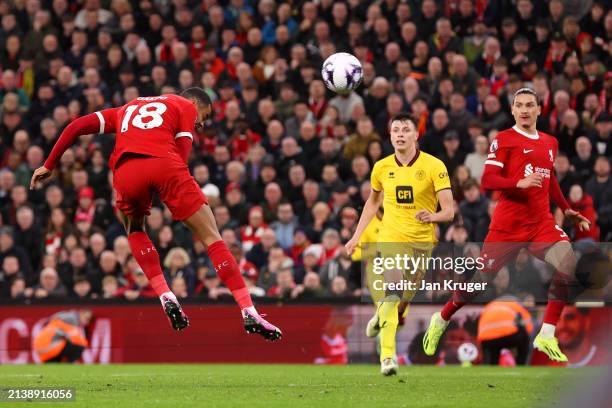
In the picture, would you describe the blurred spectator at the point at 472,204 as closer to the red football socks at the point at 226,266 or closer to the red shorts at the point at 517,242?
the red shorts at the point at 517,242

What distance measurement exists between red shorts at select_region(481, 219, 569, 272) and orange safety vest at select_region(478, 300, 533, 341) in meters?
3.18

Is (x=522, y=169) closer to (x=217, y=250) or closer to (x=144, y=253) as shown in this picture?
(x=217, y=250)

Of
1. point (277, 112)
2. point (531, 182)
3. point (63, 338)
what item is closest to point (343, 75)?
point (531, 182)

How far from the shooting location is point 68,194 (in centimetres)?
1591

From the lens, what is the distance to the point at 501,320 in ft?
41.2

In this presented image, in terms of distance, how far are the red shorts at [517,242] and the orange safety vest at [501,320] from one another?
318 centimetres

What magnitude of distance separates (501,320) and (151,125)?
19.5 feet

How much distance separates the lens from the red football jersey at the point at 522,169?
921cm

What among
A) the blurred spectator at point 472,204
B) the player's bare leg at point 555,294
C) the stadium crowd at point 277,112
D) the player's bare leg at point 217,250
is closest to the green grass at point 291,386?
the player's bare leg at point 555,294

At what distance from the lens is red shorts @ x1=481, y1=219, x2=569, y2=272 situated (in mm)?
9188

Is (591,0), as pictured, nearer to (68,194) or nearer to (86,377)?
Answer: (68,194)

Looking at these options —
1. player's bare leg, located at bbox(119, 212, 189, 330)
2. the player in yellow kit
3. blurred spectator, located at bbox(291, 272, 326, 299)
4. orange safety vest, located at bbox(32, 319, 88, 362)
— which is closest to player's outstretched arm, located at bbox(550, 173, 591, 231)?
the player in yellow kit

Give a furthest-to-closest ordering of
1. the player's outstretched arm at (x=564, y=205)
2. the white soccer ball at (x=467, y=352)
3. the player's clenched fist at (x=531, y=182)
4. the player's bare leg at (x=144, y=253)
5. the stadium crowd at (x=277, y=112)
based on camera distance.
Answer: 1. the stadium crowd at (x=277, y=112)
2. the white soccer ball at (x=467, y=352)
3. the player's outstretched arm at (x=564, y=205)
4. the player's clenched fist at (x=531, y=182)
5. the player's bare leg at (x=144, y=253)

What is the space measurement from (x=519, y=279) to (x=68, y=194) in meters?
6.87
